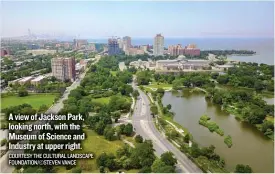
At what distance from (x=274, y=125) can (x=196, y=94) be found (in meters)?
3.42

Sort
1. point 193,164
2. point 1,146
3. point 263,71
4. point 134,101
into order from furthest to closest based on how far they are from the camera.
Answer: point 263,71 < point 134,101 < point 1,146 < point 193,164

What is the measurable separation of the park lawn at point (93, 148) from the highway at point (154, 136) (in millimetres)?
587

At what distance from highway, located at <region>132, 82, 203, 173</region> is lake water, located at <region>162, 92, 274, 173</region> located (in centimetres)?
58

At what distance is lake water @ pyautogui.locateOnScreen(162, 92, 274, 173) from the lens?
4012mm

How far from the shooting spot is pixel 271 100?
749 centimetres

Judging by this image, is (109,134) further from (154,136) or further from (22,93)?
(22,93)

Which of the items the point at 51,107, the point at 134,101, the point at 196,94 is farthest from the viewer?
the point at 196,94

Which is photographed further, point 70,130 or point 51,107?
point 51,107

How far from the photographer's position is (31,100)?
7320mm

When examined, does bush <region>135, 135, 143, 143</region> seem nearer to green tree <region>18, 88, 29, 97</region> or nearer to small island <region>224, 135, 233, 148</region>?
small island <region>224, 135, 233, 148</region>

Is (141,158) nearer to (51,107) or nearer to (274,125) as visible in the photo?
(274,125)

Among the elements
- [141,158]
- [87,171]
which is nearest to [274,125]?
[141,158]

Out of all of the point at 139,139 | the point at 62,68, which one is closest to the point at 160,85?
the point at 62,68

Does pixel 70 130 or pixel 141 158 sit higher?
pixel 70 130
